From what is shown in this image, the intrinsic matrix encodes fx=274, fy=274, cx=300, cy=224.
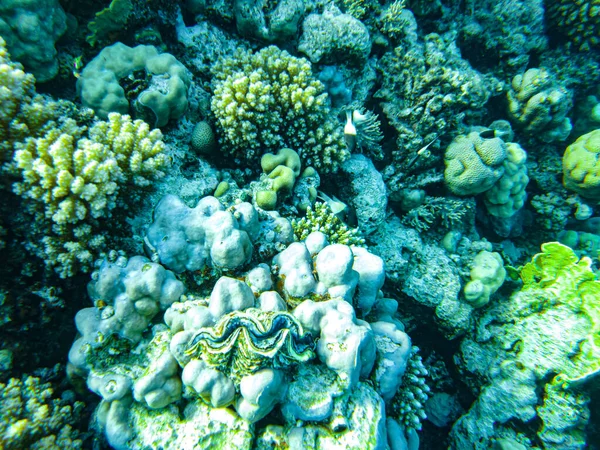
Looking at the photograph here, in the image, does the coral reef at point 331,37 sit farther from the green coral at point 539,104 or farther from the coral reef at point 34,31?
the green coral at point 539,104

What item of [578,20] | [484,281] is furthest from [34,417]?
[578,20]

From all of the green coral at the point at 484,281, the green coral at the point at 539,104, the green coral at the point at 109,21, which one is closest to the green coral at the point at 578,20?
the green coral at the point at 539,104

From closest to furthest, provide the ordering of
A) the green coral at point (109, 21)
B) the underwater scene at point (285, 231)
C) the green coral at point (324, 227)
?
the underwater scene at point (285, 231), the green coral at point (109, 21), the green coral at point (324, 227)

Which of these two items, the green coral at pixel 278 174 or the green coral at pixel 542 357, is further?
the green coral at pixel 542 357

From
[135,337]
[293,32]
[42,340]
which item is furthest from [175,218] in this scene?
[293,32]

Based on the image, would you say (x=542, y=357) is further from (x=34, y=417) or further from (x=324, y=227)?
(x=34, y=417)

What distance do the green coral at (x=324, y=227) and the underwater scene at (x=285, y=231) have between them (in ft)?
0.09

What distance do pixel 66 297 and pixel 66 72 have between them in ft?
7.63

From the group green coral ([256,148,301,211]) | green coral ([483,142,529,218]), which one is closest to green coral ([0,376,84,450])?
green coral ([256,148,301,211])

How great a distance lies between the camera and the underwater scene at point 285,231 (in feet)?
6.68

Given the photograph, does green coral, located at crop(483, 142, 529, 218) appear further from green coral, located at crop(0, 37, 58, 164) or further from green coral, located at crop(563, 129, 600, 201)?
green coral, located at crop(0, 37, 58, 164)

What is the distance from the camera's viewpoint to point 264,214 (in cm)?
293

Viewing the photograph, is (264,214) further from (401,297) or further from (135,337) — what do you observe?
(401,297)

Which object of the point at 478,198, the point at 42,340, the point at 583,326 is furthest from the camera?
the point at 478,198
